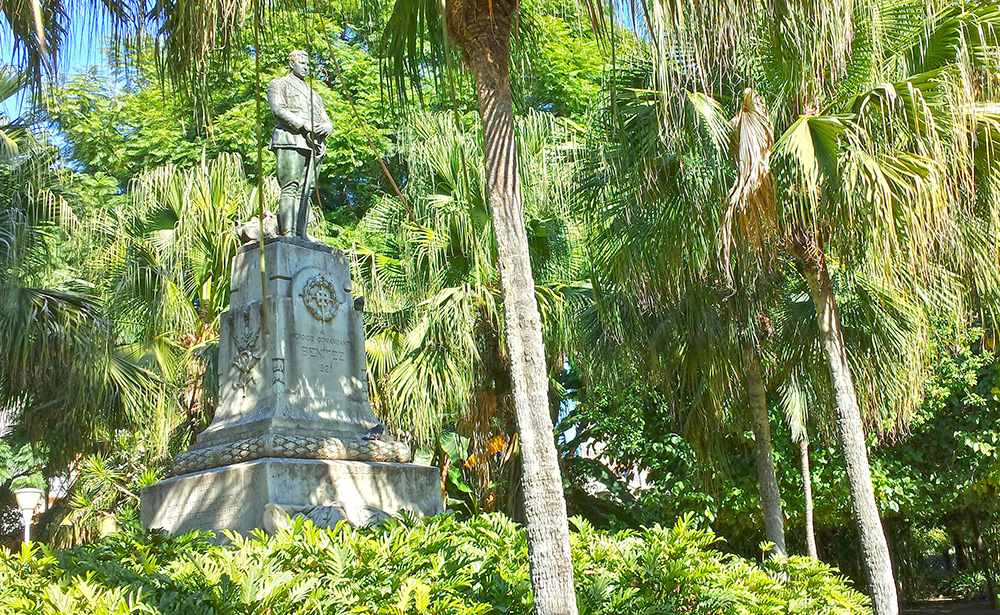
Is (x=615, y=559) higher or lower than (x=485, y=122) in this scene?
lower

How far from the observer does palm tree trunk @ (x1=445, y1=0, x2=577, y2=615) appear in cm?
454

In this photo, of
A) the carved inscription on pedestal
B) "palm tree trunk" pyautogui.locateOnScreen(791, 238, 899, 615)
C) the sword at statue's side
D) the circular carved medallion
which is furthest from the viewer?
the sword at statue's side

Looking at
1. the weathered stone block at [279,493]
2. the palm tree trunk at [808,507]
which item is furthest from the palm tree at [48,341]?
the palm tree trunk at [808,507]

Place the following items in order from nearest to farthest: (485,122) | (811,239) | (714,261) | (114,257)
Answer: (485,122) < (811,239) < (714,261) < (114,257)

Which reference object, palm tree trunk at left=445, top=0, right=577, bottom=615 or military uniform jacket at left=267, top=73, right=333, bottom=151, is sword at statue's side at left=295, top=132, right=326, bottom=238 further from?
palm tree trunk at left=445, top=0, right=577, bottom=615

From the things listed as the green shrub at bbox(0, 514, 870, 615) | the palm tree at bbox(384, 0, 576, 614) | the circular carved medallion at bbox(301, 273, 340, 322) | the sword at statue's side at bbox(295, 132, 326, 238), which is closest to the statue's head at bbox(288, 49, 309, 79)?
the sword at statue's side at bbox(295, 132, 326, 238)

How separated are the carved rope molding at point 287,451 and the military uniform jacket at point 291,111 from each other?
8.57ft

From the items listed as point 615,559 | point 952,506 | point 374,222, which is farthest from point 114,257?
point 952,506

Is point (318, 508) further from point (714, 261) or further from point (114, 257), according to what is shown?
point (114, 257)

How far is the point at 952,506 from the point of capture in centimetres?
1630

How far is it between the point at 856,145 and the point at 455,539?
13.5ft

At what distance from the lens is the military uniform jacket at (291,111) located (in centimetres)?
859

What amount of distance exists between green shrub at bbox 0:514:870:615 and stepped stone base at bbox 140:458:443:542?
3.55 feet

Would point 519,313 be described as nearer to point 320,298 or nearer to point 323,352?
point 323,352
